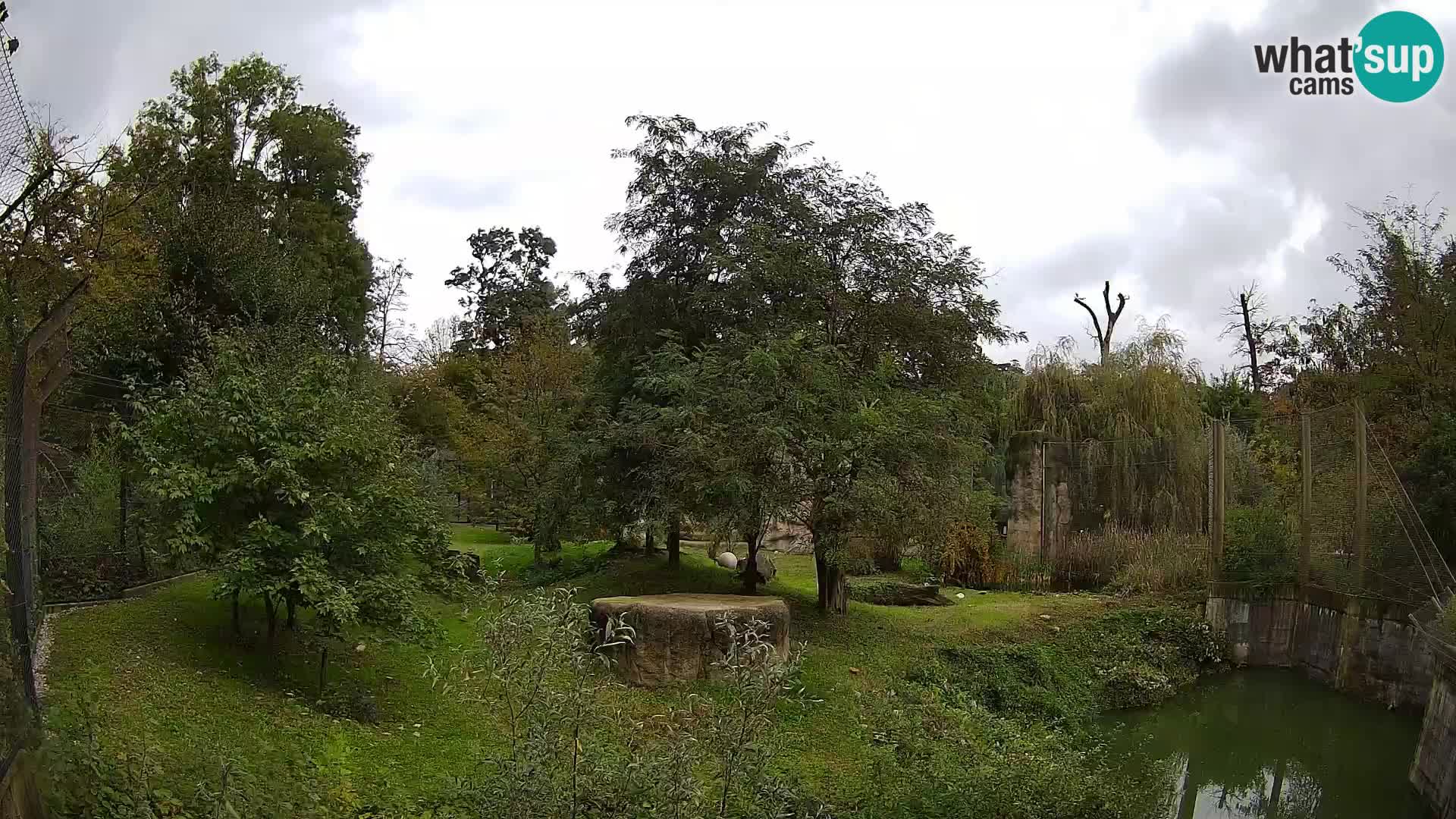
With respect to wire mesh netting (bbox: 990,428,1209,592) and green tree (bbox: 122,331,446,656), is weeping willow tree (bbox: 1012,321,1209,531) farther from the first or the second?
green tree (bbox: 122,331,446,656)

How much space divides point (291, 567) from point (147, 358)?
28.7 ft

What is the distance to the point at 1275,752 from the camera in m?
11.3

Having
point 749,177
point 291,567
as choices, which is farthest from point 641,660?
point 749,177

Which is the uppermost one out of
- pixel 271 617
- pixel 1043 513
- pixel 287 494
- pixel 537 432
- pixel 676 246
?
pixel 676 246

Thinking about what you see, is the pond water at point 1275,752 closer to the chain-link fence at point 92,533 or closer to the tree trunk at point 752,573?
the tree trunk at point 752,573

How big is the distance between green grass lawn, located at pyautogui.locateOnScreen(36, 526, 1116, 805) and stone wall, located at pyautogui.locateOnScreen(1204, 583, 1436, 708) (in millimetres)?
3686

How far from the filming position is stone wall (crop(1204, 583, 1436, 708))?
1109 cm

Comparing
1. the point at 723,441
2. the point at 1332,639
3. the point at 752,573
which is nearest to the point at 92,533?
the point at 723,441

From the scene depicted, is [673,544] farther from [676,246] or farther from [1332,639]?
[1332,639]

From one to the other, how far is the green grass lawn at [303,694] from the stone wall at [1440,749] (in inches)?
176

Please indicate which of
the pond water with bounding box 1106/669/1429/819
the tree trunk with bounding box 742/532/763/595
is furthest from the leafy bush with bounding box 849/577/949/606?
the pond water with bounding box 1106/669/1429/819

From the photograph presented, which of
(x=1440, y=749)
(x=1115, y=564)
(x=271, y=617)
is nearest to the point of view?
(x=1440, y=749)

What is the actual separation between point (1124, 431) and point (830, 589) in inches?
319

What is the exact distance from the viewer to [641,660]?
10.3 meters
